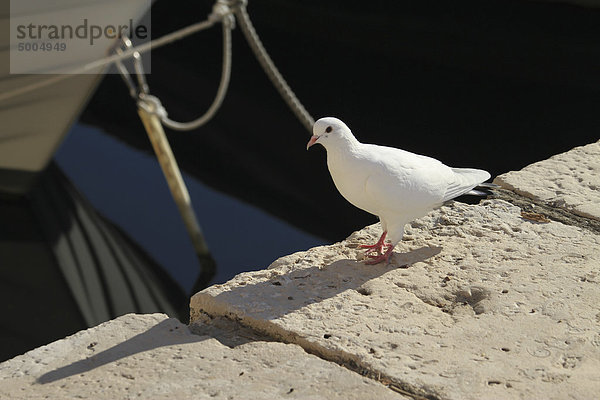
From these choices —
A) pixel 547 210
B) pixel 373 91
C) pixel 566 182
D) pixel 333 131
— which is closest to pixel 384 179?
pixel 333 131

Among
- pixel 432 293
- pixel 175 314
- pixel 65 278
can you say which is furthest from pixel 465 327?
pixel 65 278

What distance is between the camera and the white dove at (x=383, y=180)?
220cm

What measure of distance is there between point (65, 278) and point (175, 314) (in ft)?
2.51

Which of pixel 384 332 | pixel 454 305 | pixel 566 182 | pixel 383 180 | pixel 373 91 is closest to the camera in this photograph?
pixel 384 332

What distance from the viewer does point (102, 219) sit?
606cm

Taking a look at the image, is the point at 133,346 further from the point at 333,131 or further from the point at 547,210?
the point at 547,210

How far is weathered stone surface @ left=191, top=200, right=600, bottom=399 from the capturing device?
5.82 feet

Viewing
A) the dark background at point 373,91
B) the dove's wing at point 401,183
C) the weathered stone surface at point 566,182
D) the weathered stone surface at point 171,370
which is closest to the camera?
the weathered stone surface at point 171,370

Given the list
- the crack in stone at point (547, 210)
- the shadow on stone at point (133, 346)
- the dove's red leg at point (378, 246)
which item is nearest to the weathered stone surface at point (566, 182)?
the crack in stone at point (547, 210)

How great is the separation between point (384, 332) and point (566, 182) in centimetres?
100

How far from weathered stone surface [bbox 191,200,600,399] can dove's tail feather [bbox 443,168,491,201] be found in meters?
0.10

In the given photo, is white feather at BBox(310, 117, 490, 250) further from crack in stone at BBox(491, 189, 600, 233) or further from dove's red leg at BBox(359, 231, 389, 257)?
crack in stone at BBox(491, 189, 600, 233)

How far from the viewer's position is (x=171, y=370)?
5.95 ft

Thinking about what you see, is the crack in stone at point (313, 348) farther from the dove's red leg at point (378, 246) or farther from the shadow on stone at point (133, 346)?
the dove's red leg at point (378, 246)
